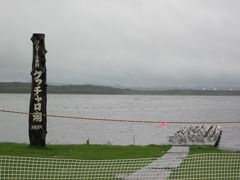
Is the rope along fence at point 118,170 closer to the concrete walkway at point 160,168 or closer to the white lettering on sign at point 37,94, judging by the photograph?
the concrete walkway at point 160,168

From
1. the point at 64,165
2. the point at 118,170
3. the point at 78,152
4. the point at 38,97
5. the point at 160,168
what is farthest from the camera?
the point at 38,97

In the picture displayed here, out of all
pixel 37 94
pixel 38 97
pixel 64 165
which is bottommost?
pixel 64 165

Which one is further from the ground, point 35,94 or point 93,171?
point 35,94

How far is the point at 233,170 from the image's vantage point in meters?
13.3

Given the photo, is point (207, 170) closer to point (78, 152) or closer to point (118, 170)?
point (118, 170)

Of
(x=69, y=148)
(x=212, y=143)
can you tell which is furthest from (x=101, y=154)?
(x=212, y=143)

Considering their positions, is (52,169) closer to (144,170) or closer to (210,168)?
(144,170)

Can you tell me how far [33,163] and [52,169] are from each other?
1141 mm

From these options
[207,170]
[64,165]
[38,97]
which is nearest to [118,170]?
[64,165]

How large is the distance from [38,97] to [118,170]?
21.6 feet

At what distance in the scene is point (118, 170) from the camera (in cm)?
1273

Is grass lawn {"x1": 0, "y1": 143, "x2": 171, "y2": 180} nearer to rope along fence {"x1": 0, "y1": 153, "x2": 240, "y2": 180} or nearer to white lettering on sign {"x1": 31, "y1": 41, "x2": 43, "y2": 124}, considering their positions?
rope along fence {"x1": 0, "y1": 153, "x2": 240, "y2": 180}

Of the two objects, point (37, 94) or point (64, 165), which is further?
point (37, 94)

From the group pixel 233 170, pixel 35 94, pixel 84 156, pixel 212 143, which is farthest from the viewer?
pixel 212 143
